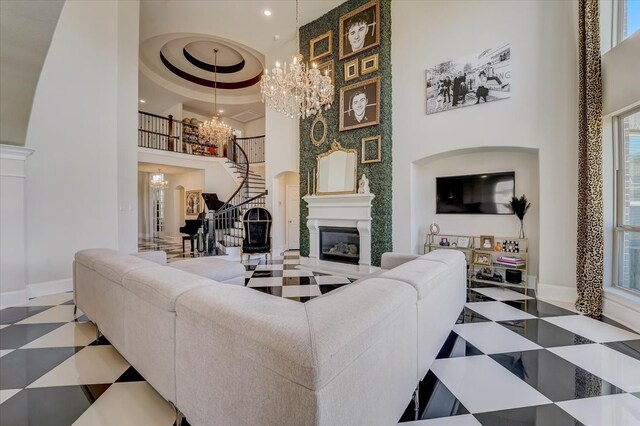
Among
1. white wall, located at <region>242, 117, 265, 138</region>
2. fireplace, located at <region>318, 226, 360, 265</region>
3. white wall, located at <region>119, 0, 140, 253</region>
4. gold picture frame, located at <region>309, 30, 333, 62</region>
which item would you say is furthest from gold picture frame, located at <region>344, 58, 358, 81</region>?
white wall, located at <region>242, 117, 265, 138</region>

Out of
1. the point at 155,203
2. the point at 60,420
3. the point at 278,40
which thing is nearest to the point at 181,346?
the point at 60,420

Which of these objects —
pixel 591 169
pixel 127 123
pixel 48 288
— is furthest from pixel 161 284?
pixel 127 123

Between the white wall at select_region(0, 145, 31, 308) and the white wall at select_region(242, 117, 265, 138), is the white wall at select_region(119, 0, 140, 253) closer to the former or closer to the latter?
the white wall at select_region(0, 145, 31, 308)

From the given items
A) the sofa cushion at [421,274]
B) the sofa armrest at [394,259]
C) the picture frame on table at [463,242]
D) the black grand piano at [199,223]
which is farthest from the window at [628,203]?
the black grand piano at [199,223]

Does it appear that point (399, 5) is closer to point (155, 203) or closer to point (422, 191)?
point (422, 191)

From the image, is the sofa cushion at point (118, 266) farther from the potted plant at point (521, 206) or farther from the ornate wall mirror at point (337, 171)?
the potted plant at point (521, 206)

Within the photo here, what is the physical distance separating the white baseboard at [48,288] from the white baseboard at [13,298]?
0.70ft

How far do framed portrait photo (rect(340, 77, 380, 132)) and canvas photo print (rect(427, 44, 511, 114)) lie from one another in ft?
3.03

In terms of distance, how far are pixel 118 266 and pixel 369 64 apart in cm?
513

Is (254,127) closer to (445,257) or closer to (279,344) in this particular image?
(445,257)

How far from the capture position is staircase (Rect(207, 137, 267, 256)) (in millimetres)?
6637

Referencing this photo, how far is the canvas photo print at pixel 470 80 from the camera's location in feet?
13.1

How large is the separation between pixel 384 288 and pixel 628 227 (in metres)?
3.49

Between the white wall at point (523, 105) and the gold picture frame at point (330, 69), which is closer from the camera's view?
the white wall at point (523, 105)
